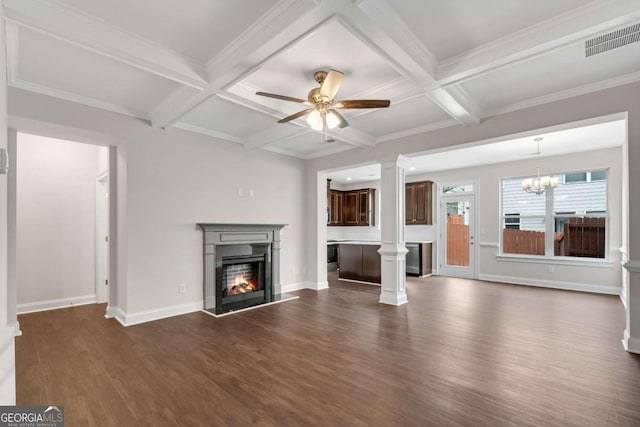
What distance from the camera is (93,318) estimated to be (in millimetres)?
4164

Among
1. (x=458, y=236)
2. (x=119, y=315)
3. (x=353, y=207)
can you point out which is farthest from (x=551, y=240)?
(x=119, y=315)

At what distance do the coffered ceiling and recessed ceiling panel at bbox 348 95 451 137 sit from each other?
4 cm

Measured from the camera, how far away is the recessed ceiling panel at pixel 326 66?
8.20 feet

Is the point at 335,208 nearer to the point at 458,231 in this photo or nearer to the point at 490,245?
the point at 458,231

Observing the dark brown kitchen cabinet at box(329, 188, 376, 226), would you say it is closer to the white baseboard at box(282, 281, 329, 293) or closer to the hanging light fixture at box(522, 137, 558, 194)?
the white baseboard at box(282, 281, 329, 293)

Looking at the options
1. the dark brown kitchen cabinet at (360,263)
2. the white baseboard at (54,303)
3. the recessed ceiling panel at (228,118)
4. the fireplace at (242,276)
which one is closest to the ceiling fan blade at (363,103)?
the recessed ceiling panel at (228,118)

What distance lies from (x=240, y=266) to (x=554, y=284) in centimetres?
637

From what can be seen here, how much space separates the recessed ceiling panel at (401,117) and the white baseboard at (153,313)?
3539mm

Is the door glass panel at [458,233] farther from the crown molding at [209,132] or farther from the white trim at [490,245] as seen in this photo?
the crown molding at [209,132]

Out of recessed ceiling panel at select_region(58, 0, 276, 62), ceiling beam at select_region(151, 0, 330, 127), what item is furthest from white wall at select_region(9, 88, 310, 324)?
recessed ceiling panel at select_region(58, 0, 276, 62)

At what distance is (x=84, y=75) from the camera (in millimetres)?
3047

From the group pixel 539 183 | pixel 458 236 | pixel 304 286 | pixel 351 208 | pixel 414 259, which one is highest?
pixel 539 183

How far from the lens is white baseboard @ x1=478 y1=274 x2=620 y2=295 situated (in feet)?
19.0

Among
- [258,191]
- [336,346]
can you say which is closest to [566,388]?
[336,346]
